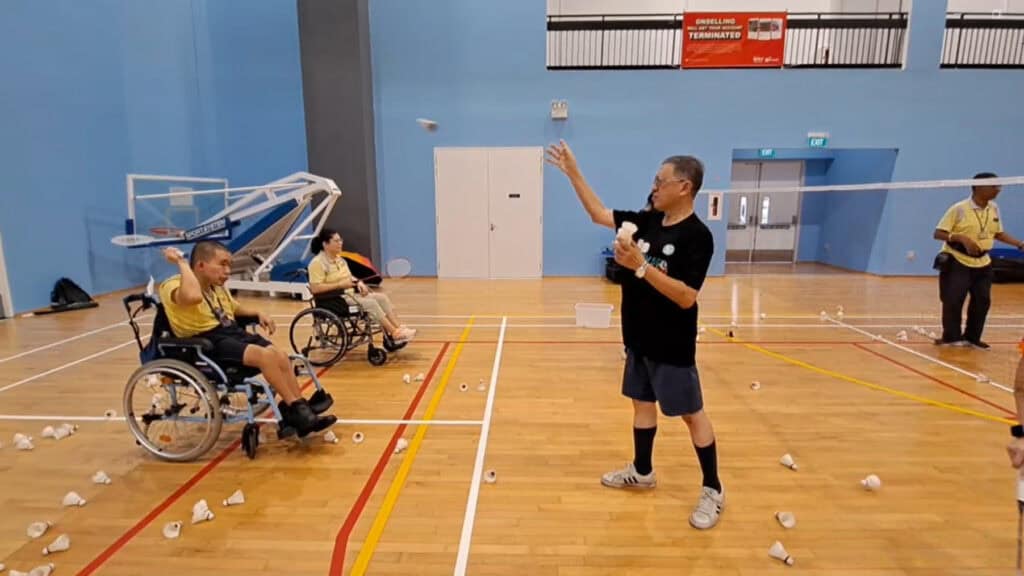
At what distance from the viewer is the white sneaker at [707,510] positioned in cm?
243

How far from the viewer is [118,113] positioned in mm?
8312

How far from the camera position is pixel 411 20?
9.66m

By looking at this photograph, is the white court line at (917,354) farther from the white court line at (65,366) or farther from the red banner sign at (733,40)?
the white court line at (65,366)

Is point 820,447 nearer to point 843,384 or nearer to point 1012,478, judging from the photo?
point 1012,478

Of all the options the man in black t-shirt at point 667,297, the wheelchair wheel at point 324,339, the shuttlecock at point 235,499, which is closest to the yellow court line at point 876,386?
the man in black t-shirt at point 667,297

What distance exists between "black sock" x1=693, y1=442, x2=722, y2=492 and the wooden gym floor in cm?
19

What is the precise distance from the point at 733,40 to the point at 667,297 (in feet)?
30.4

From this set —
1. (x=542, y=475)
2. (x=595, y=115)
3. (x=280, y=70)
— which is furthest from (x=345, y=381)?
(x=280, y=70)

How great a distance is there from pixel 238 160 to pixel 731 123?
954 cm

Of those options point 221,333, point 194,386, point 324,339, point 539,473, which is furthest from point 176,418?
point 539,473

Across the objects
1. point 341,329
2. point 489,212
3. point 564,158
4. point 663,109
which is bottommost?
point 341,329

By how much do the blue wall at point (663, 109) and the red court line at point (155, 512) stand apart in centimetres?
769

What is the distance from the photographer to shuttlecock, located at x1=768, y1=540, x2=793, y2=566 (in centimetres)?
221

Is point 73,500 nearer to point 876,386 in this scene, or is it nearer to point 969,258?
point 876,386
